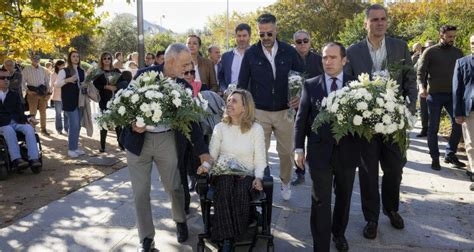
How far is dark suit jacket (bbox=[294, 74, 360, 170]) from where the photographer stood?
13.0ft

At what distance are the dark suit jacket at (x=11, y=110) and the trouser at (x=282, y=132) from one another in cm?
450

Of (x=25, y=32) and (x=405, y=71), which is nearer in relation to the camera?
(x=405, y=71)

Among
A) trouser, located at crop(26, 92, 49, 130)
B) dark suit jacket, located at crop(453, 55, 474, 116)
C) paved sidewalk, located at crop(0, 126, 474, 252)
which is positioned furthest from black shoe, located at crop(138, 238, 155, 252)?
trouser, located at crop(26, 92, 49, 130)

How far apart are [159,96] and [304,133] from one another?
4.49 feet

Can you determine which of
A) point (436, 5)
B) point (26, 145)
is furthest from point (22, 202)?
point (436, 5)

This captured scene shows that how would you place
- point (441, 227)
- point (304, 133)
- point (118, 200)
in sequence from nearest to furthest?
point (304, 133) → point (441, 227) → point (118, 200)

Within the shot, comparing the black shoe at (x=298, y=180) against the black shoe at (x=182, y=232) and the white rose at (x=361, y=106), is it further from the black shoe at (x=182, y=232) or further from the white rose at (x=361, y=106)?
the white rose at (x=361, y=106)

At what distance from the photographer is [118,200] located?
6.12 metres

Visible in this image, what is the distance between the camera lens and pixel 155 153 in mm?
4277

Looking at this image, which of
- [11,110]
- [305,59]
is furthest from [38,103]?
[305,59]

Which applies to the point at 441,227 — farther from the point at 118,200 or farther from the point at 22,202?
the point at 22,202

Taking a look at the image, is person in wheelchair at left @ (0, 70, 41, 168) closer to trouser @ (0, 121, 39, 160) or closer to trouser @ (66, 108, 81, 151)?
trouser @ (0, 121, 39, 160)

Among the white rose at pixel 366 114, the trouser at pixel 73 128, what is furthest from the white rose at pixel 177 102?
the trouser at pixel 73 128

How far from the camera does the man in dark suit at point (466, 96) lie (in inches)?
251
